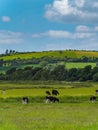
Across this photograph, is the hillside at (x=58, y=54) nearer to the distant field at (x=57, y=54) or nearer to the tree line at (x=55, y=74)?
the distant field at (x=57, y=54)

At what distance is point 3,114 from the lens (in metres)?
32.7

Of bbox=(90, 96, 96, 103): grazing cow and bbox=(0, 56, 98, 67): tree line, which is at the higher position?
bbox=(0, 56, 98, 67): tree line

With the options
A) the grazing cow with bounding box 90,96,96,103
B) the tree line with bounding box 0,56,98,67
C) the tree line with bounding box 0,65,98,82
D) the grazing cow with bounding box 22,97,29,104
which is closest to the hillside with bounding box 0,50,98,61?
the tree line with bounding box 0,56,98,67

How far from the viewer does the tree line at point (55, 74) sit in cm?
9306

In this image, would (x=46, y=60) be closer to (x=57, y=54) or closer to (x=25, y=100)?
(x=57, y=54)

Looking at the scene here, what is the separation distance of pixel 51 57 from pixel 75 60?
1148 cm

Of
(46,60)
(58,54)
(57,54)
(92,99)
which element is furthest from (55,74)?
(92,99)

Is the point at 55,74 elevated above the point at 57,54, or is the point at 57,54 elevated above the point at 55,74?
the point at 57,54

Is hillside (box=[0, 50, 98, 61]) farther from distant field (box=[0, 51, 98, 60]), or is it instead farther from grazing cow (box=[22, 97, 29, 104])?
grazing cow (box=[22, 97, 29, 104])

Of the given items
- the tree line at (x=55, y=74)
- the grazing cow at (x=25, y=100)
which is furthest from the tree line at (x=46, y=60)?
the grazing cow at (x=25, y=100)

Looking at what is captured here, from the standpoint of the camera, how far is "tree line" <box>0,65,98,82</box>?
93.1 meters

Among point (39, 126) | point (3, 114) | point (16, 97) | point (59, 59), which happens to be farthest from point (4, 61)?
point (39, 126)

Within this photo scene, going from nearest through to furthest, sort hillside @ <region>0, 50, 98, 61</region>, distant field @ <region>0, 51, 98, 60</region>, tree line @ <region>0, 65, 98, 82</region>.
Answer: tree line @ <region>0, 65, 98, 82</region>
hillside @ <region>0, 50, 98, 61</region>
distant field @ <region>0, 51, 98, 60</region>

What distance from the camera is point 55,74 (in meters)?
99.6
